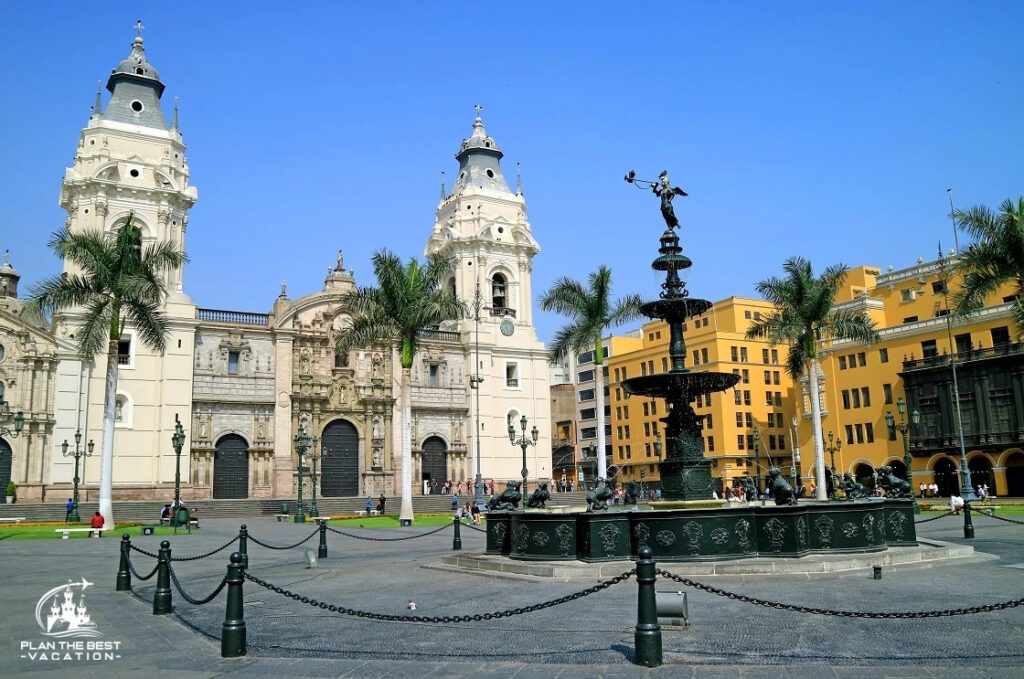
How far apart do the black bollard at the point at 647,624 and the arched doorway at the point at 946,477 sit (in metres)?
50.6

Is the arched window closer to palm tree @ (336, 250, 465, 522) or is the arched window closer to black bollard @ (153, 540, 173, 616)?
palm tree @ (336, 250, 465, 522)

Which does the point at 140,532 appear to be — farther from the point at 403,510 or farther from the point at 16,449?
the point at 16,449

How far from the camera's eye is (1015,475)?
156 feet

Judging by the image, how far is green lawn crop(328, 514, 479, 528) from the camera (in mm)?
34888

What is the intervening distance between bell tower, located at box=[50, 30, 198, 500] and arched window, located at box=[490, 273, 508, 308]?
65.6 ft

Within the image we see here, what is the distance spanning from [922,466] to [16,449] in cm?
5326

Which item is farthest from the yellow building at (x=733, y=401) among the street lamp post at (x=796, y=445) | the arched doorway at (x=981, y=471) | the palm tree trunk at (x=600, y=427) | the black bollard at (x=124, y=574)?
the black bollard at (x=124, y=574)

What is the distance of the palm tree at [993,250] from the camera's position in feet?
85.4

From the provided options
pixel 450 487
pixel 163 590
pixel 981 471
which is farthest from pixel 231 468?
pixel 981 471

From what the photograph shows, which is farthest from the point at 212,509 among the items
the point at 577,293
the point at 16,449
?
the point at 577,293

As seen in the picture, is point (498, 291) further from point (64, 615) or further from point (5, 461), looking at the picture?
point (64, 615)

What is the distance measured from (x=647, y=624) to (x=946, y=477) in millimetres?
51327

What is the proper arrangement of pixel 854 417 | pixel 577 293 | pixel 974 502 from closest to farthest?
1. pixel 577 293
2. pixel 974 502
3. pixel 854 417

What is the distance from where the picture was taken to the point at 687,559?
45.1 ft
